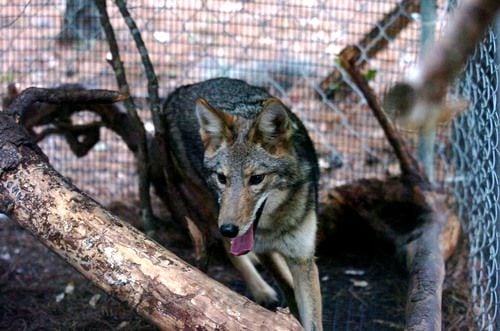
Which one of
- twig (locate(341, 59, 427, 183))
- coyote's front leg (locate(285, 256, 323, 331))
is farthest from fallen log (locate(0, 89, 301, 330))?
twig (locate(341, 59, 427, 183))

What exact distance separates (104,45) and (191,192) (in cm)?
242

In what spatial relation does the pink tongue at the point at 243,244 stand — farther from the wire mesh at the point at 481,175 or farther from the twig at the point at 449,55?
the twig at the point at 449,55

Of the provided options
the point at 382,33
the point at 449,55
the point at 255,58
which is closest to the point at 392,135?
the point at 382,33

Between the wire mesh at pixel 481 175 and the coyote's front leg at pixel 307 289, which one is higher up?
the wire mesh at pixel 481 175

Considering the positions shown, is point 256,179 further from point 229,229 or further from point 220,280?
point 220,280

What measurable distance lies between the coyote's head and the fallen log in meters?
0.68

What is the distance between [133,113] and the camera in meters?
4.40

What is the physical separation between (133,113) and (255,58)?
1.81 metres

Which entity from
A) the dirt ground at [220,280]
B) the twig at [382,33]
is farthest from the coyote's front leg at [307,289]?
the twig at [382,33]

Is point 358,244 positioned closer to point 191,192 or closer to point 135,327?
point 191,192

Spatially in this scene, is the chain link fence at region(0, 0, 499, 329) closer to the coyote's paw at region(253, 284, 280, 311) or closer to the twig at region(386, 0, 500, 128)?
the coyote's paw at region(253, 284, 280, 311)

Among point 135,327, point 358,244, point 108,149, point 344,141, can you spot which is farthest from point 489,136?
point 108,149

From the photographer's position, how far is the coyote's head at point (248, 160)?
3324 mm

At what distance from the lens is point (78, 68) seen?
20.1ft
